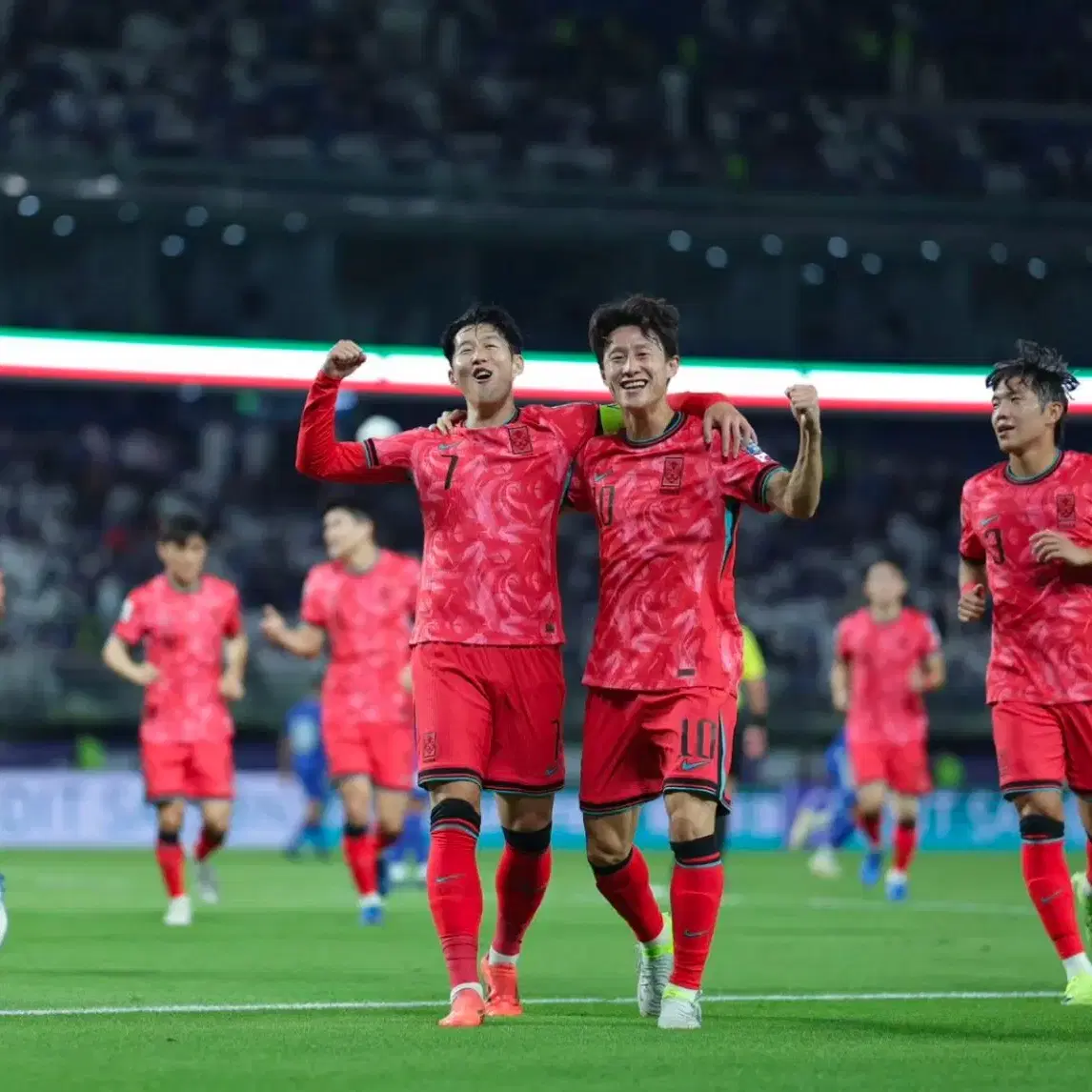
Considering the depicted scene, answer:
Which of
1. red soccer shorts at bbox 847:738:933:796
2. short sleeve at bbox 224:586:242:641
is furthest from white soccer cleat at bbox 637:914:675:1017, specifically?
red soccer shorts at bbox 847:738:933:796

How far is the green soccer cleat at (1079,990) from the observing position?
288 inches

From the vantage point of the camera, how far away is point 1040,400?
25.1 ft

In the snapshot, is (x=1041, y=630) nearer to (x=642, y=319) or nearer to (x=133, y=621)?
(x=642, y=319)

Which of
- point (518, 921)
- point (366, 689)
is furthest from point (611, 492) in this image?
point (366, 689)

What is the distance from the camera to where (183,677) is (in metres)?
12.5

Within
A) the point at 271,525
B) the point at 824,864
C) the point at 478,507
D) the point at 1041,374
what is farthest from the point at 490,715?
the point at 271,525

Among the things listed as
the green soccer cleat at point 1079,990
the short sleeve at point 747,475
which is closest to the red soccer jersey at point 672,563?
the short sleeve at point 747,475

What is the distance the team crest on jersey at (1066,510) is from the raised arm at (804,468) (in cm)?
168

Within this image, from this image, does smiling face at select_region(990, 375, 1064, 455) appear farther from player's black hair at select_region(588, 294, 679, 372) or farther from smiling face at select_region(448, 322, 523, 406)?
smiling face at select_region(448, 322, 523, 406)

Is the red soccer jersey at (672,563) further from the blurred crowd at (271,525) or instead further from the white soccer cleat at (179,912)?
the blurred crowd at (271,525)

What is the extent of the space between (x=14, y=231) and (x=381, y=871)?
13.4m

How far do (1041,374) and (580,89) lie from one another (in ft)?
62.3

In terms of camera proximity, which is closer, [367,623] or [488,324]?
[488,324]

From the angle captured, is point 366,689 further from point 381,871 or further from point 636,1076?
point 636,1076
